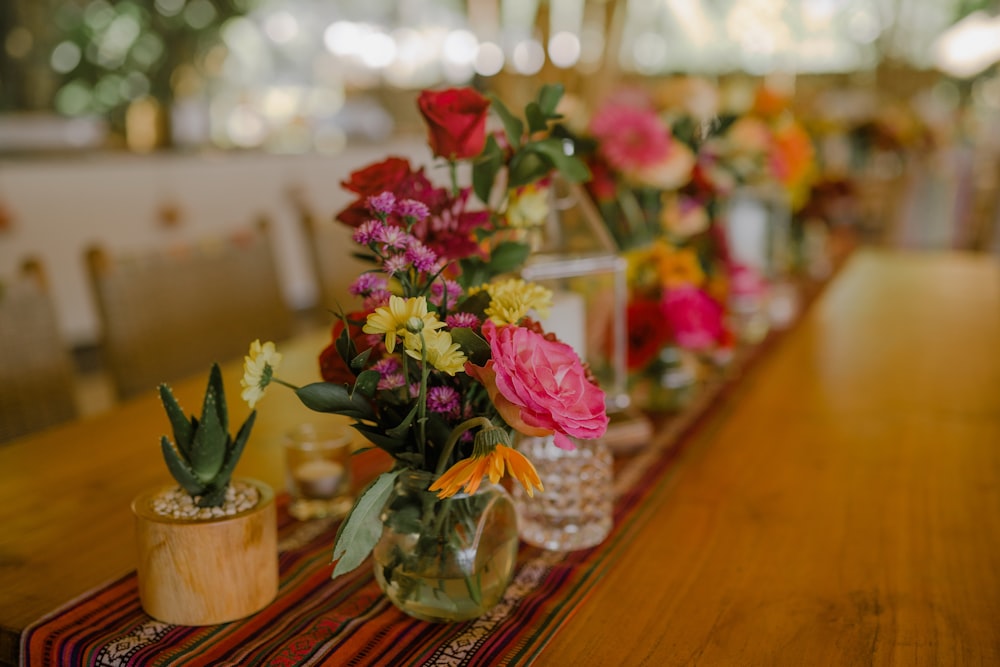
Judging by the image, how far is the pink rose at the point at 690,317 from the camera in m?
1.06

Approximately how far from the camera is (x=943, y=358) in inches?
53.9

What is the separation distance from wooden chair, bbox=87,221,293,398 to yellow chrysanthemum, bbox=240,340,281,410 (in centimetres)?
81

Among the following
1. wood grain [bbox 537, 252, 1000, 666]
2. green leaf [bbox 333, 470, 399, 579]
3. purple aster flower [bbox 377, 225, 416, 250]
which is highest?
purple aster flower [bbox 377, 225, 416, 250]

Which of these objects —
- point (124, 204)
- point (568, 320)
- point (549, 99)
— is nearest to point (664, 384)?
point (568, 320)

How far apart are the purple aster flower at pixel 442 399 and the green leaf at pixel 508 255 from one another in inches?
5.3

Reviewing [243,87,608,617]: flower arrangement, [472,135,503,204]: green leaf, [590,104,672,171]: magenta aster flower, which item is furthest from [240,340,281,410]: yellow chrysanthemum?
[590,104,672,171]: magenta aster flower

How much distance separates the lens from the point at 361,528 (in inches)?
19.6

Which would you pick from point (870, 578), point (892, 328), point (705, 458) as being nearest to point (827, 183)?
point (892, 328)

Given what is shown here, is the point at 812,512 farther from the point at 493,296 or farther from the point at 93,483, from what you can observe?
the point at 93,483

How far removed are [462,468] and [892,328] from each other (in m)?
1.32

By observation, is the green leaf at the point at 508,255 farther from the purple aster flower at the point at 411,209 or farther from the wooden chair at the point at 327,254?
the wooden chair at the point at 327,254

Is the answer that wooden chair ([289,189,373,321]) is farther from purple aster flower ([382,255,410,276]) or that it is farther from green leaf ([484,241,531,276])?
purple aster flower ([382,255,410,276])

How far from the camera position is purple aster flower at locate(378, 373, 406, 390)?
522mm

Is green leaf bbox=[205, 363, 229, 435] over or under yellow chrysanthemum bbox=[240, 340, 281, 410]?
under
